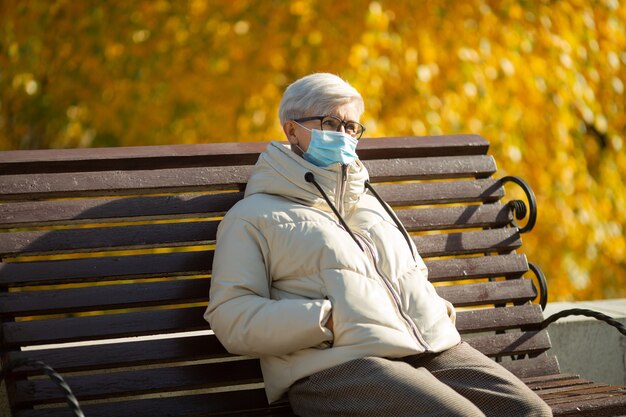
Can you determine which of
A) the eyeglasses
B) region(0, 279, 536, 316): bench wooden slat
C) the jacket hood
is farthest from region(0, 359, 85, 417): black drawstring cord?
the eyeglasses

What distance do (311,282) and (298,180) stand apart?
1.22ft

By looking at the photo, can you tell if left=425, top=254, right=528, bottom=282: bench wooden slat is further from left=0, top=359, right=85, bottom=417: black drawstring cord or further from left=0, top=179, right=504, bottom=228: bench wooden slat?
left=0, top=359, right=85, bottom=417: black drawstring cord

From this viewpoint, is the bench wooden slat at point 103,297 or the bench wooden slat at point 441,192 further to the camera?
the bench wooden slat at point 441,192

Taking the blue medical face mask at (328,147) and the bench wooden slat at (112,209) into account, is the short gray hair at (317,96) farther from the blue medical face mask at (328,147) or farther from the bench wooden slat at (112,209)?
the bench wooden slat at (112,209)

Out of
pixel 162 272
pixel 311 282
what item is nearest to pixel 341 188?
pixel 311 282

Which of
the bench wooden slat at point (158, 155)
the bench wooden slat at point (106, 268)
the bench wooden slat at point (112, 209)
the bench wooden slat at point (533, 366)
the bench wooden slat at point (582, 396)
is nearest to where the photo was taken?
the bench wooden slat at point (582, 396)

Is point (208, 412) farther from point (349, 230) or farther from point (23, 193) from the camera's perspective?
point (23, 193)

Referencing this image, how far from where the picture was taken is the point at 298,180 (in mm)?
3561

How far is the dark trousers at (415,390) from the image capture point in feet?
10.1

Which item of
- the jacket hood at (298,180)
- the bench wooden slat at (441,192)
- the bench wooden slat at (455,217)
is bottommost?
the bench wooden slat at (455,217)

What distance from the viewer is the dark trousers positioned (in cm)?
309

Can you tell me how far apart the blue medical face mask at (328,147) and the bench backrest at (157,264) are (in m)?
0.53

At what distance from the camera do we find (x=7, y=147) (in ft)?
28.1

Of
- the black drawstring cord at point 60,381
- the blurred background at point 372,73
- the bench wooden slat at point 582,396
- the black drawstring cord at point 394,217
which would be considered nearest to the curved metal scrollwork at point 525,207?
the black drawstring cord at point 394,217
